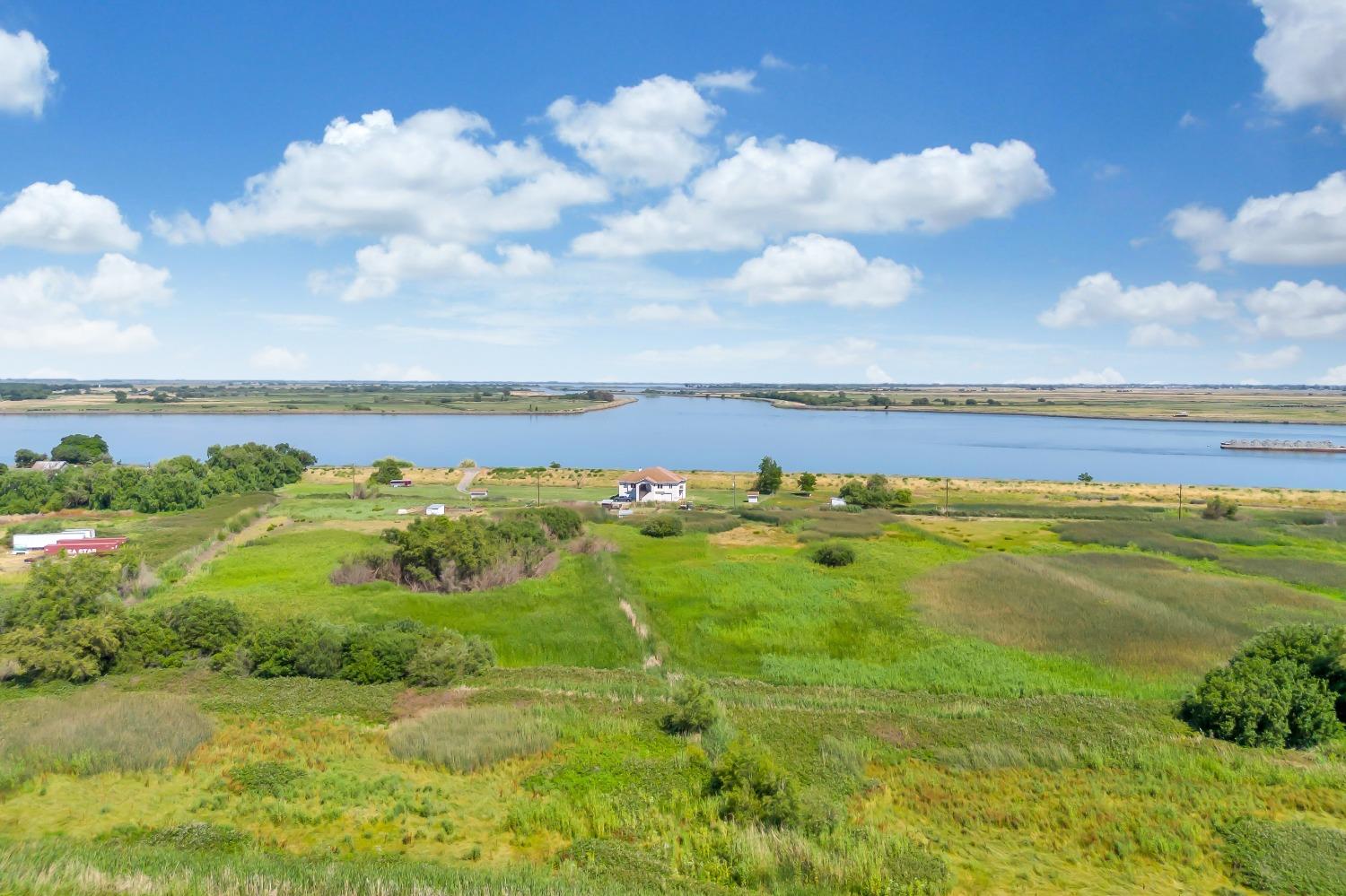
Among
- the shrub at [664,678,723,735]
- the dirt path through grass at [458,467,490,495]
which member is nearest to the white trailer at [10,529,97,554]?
the dirt path through grass at [458,467,490,495]

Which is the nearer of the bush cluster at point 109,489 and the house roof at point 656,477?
the bush cluster at point 109,489

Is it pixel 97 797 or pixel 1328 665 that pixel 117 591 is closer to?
pixel 97 797

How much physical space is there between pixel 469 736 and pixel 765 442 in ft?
421

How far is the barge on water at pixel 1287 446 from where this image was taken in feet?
423

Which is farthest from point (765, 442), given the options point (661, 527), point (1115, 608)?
point (1115, 608)

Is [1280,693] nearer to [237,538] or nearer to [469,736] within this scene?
[469,736]

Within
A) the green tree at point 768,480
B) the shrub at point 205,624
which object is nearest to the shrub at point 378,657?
the shrub at point 205,624

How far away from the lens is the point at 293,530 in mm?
50625

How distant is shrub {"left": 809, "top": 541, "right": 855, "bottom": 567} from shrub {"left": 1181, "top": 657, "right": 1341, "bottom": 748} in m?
20.9

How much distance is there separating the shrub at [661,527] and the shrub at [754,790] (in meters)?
33.4

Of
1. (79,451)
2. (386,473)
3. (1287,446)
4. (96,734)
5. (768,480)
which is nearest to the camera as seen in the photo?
(96,734)

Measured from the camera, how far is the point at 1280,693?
18688mm

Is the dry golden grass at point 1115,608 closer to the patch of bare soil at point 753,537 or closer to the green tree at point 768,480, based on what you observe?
the patch of bare soil at point 753,537

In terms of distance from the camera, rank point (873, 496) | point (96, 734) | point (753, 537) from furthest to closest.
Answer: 1. point (873, 496)
2. point (753, 537)
3. point (96, 734)
